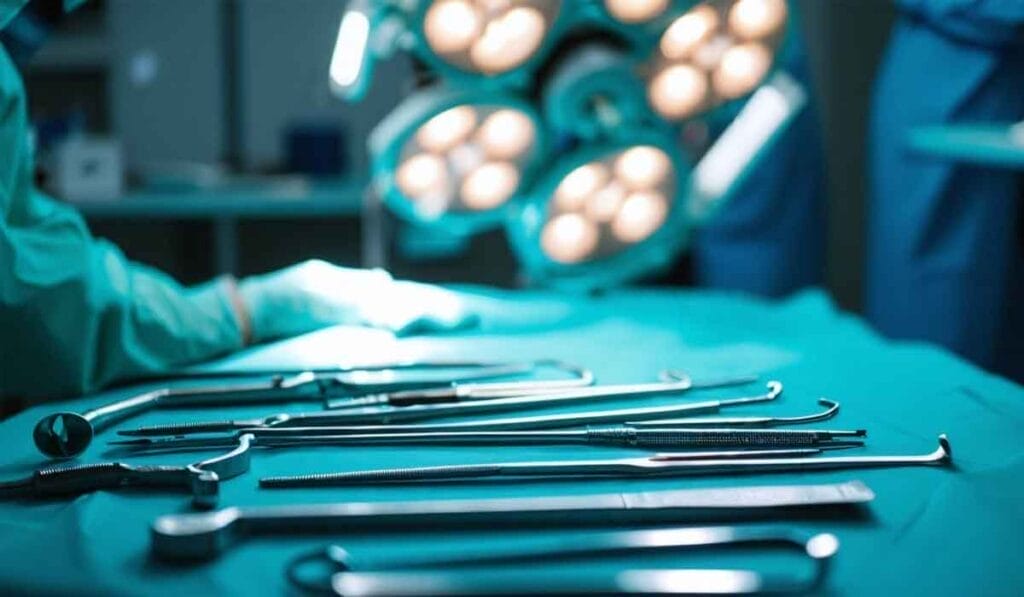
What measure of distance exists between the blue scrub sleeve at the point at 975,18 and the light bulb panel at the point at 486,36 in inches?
40.6

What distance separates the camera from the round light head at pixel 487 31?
1.53 meters

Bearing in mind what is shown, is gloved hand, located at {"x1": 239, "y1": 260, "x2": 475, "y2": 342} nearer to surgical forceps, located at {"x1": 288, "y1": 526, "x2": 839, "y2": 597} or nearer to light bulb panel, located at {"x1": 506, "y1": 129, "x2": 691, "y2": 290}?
light bulb panel, located at {"x1": 506, "y1": 129, "x2": 691, "y2": 290}

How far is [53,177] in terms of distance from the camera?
3.67 meters

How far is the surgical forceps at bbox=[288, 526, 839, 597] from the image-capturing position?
2.66ft

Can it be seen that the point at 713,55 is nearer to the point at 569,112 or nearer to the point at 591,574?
the point at 569,112

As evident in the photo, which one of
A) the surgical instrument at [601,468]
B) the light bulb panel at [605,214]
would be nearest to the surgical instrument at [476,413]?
the surgical instrument at [601,468]

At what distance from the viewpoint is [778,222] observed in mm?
2795

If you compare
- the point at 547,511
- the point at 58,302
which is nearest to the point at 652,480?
the point at 547,511

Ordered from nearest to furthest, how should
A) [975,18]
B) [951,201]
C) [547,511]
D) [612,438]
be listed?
[547,511], [612,438], [975,18], [951,201]

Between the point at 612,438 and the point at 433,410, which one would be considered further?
the point at 433,410

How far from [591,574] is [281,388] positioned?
66cm

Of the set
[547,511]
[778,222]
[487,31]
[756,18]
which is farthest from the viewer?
[778,222]

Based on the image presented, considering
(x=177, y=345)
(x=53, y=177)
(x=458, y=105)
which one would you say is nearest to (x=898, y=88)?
(x=458, y=105)

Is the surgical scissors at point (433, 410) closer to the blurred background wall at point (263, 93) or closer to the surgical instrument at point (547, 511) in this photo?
the surgical instrument at point (547, 511)
